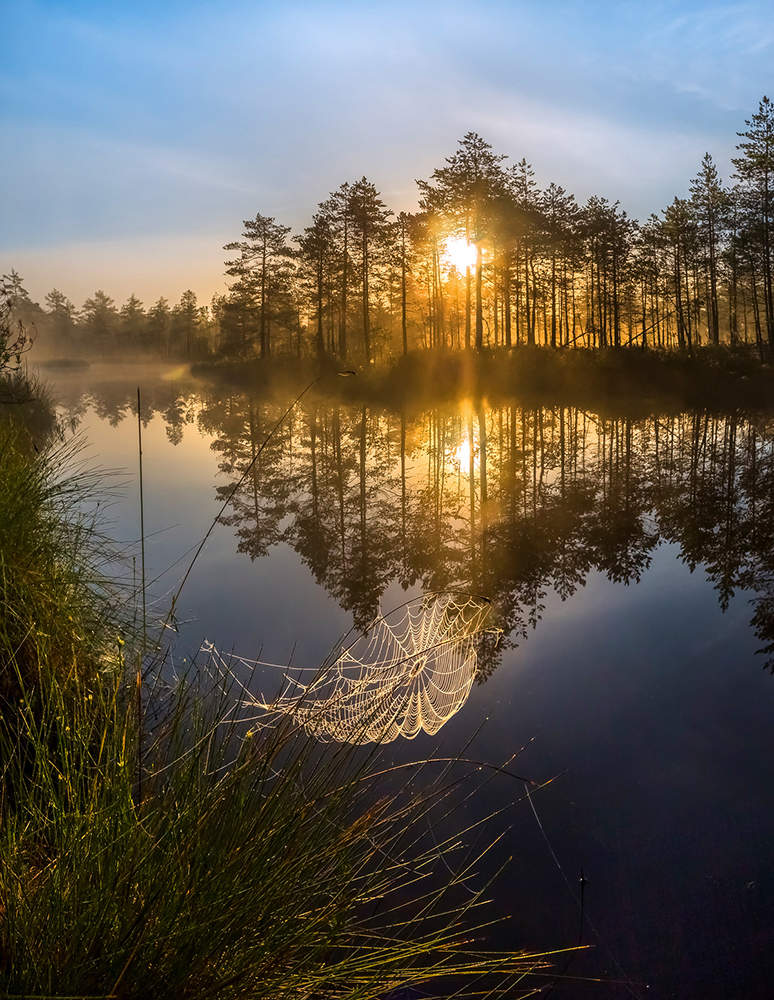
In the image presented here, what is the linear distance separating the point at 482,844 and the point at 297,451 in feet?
51.5

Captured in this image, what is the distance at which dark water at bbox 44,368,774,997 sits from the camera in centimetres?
312

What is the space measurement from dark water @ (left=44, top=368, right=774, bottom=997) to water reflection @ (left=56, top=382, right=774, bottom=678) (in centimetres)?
6

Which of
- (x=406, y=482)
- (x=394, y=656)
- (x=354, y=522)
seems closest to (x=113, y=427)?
(x=406, y=482)

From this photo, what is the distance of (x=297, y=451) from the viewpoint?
734 inches

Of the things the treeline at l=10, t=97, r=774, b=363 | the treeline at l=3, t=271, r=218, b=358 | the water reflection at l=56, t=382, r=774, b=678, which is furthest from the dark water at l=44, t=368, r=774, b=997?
the treeline at l=3, t=271, r=218, b=358

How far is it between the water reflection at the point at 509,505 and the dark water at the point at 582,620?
6 centimetres

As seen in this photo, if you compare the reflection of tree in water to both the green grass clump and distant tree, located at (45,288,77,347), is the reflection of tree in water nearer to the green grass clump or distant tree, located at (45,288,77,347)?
the green grass clump

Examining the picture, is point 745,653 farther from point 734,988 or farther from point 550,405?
point 550,405

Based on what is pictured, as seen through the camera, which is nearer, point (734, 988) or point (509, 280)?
point (734, 988)

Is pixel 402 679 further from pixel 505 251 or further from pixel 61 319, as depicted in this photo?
pixel 61 319

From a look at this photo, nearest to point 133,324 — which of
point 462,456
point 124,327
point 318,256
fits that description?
point 124,327

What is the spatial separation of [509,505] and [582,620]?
4.91 meters

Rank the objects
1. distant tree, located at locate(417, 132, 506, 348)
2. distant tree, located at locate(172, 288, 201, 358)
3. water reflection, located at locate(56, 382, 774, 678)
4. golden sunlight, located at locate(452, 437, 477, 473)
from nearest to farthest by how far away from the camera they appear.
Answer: water reflection, located at locate(56, 382, 774, 678), golden sunlight, located at locate(452, 437, 477, 473), distant tree, located at locate(417, 132, 506, 348), distant tree, located at locate(172, 288, 201, 358)

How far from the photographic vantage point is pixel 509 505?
11.7 meters
